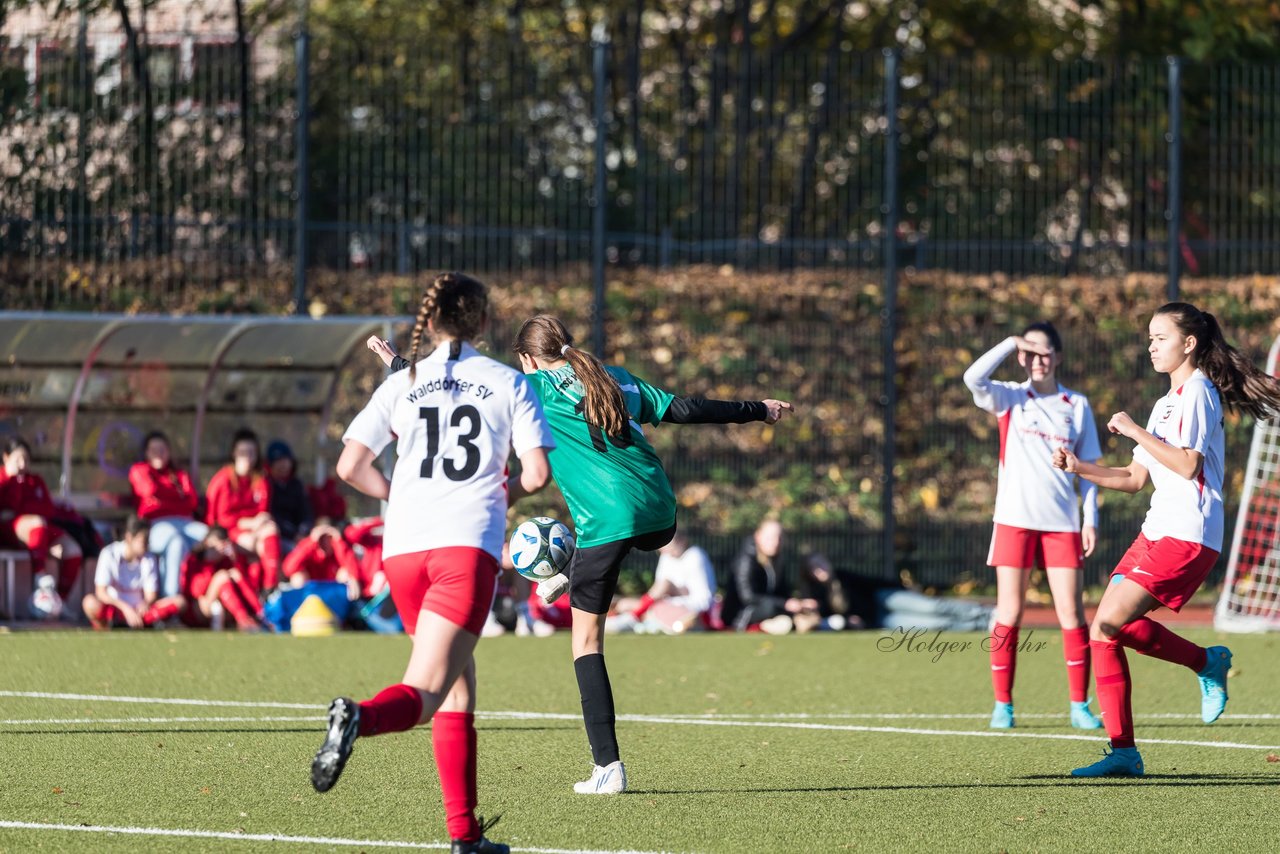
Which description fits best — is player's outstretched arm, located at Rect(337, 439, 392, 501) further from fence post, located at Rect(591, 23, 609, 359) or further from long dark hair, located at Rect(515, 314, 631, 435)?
fence post, located at Rect(591, 23, 609, 359)

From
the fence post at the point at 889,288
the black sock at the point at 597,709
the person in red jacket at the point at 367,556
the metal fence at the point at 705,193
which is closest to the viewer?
the black sock at the point at 597,709

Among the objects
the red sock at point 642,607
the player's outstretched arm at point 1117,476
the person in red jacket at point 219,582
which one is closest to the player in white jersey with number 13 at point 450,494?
the player's outstretched arm at point 1117,476

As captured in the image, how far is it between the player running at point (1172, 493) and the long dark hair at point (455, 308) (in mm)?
2551

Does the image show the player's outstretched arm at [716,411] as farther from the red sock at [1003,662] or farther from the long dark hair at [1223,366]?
the red sock at [1003,662]

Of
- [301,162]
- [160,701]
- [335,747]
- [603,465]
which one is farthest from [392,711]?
[301,162]

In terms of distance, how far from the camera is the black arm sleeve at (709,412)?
6969 millimetres

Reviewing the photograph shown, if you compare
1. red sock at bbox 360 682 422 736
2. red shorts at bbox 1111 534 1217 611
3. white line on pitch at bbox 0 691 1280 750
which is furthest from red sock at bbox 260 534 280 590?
red sock at bbox 360 682 422 736

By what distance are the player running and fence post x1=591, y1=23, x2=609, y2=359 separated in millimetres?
9183

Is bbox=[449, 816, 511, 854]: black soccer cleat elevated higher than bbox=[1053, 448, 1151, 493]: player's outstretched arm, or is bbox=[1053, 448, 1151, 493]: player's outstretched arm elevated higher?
bbox=[1053, 448, 1151, 493]: player's outstretched arm

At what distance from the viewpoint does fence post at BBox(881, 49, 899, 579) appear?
16453 millimetres

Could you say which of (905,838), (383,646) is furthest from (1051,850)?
(383,646)

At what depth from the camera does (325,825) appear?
6109mm

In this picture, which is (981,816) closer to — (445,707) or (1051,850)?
(1051,850)

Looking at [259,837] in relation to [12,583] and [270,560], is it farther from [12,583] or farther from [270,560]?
[12,583]
